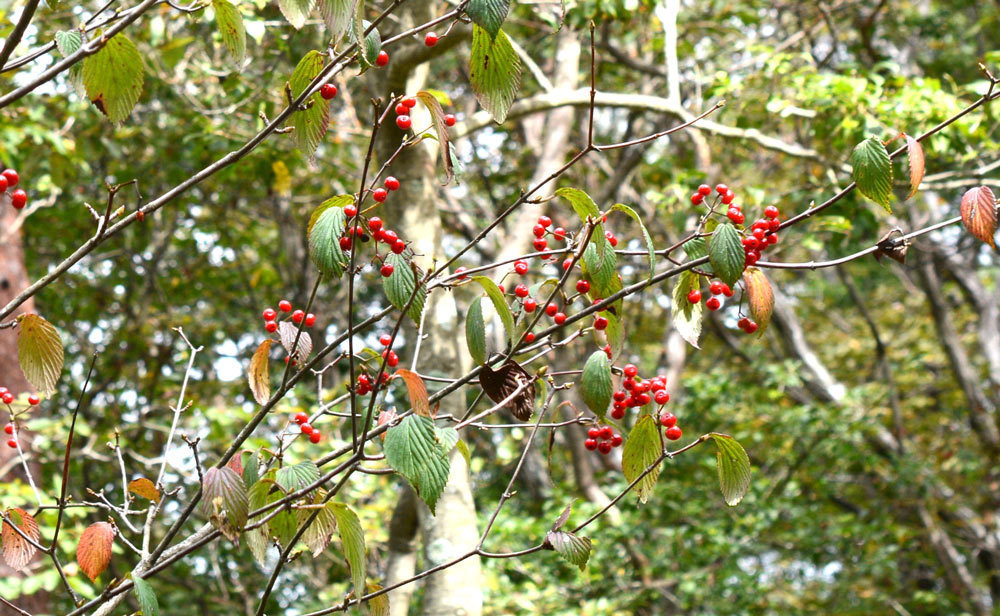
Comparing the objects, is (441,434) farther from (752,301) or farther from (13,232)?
(13,232)

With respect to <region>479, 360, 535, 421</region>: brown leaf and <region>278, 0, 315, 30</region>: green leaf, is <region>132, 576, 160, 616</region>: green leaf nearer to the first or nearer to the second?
<region>479, 360, 535, 421</region>: brown leaf

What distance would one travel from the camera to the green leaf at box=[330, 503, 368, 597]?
4.70 feet

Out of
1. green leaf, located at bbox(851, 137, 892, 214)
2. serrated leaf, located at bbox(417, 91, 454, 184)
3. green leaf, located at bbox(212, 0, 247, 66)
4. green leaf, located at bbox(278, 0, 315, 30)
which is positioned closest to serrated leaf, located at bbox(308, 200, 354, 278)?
serrated leaf, located at bbox(417, 91, 454, 184)

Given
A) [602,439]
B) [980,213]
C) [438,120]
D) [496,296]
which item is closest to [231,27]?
[438,120]

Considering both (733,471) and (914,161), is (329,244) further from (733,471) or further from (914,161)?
(914,161)

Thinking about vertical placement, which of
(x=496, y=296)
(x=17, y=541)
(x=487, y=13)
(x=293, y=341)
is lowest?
(x=17, y=541)

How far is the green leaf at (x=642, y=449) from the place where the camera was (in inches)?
65.1

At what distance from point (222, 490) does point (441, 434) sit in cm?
35

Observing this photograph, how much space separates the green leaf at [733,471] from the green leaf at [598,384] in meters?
0.22

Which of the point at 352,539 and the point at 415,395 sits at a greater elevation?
the point at 415,395

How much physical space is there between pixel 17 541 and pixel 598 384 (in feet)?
3.60

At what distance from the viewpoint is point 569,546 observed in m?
1.67

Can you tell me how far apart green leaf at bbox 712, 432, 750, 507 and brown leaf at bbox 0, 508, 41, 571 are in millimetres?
1253

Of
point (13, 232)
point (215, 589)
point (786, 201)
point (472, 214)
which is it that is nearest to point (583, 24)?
point (786, 201)
